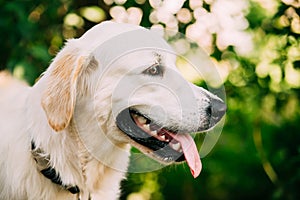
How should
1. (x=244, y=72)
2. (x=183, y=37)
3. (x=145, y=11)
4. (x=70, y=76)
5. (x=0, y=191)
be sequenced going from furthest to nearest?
(x=244, y=72) → (x=145, y=11) → (x=183, y=37) → (x=0, y=191) → (x=70, y=76)

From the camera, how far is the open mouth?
2.91m

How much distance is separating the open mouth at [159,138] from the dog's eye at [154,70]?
19 centimetres

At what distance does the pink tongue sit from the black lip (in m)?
0.03

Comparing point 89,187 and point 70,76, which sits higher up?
point 70,76

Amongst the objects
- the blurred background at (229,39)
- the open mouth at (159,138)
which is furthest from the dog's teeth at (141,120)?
the blurred background at (229,39)

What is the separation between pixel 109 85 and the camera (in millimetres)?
2928

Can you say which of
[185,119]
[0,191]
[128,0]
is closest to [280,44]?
[128,0]

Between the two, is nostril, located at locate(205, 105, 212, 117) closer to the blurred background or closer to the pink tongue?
the pink tongue

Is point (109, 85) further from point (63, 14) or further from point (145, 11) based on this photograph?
point (63, 14)

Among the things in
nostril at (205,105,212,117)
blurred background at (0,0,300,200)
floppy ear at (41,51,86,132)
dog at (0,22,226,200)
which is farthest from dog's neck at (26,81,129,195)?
blurred background at (0,0,300,200)

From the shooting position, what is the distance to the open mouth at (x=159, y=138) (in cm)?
291

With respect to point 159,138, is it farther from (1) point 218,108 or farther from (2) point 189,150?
(1) point 218,108

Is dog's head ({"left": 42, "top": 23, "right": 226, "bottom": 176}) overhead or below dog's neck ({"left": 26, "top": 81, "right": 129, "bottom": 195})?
overhead

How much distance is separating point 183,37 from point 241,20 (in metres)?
0.58
